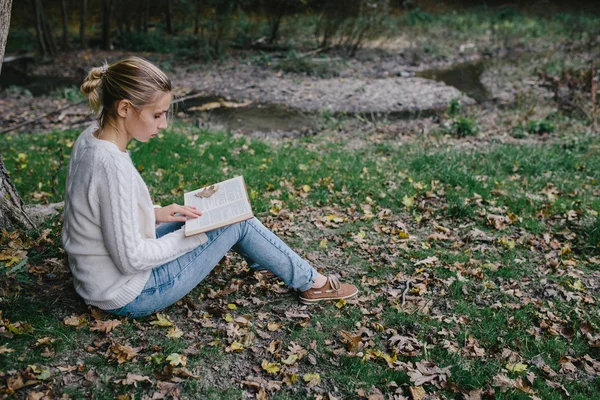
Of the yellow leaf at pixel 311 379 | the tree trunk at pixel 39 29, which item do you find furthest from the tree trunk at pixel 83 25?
the yellow leaf at pixel 311 379

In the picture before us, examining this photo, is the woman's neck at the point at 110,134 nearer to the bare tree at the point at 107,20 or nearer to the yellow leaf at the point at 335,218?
the yellow leaf at the point at 335,218

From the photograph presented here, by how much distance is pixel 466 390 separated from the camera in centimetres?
289

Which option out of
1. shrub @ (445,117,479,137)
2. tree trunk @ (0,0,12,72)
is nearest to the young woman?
tree trunk @ (0,0,12,72)

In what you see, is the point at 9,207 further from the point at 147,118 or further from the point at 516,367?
the point at 516,367

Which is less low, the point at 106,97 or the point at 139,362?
the point at 106,97

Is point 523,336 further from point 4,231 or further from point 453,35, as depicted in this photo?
point 453,35

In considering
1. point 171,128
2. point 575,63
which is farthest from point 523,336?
point 575,63

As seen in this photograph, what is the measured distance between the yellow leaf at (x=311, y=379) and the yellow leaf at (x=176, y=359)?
704 mm

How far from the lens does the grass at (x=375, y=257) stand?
2.96m

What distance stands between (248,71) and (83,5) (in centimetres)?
569

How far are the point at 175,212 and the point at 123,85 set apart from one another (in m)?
0.87

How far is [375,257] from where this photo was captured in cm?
436

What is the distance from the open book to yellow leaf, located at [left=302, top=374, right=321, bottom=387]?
1.00 m

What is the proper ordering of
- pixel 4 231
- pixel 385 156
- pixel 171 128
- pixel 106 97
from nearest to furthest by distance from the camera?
1. pixel 106 97
2. pixel 4 231
3. pixel 385 156
4. pixel 171 128
